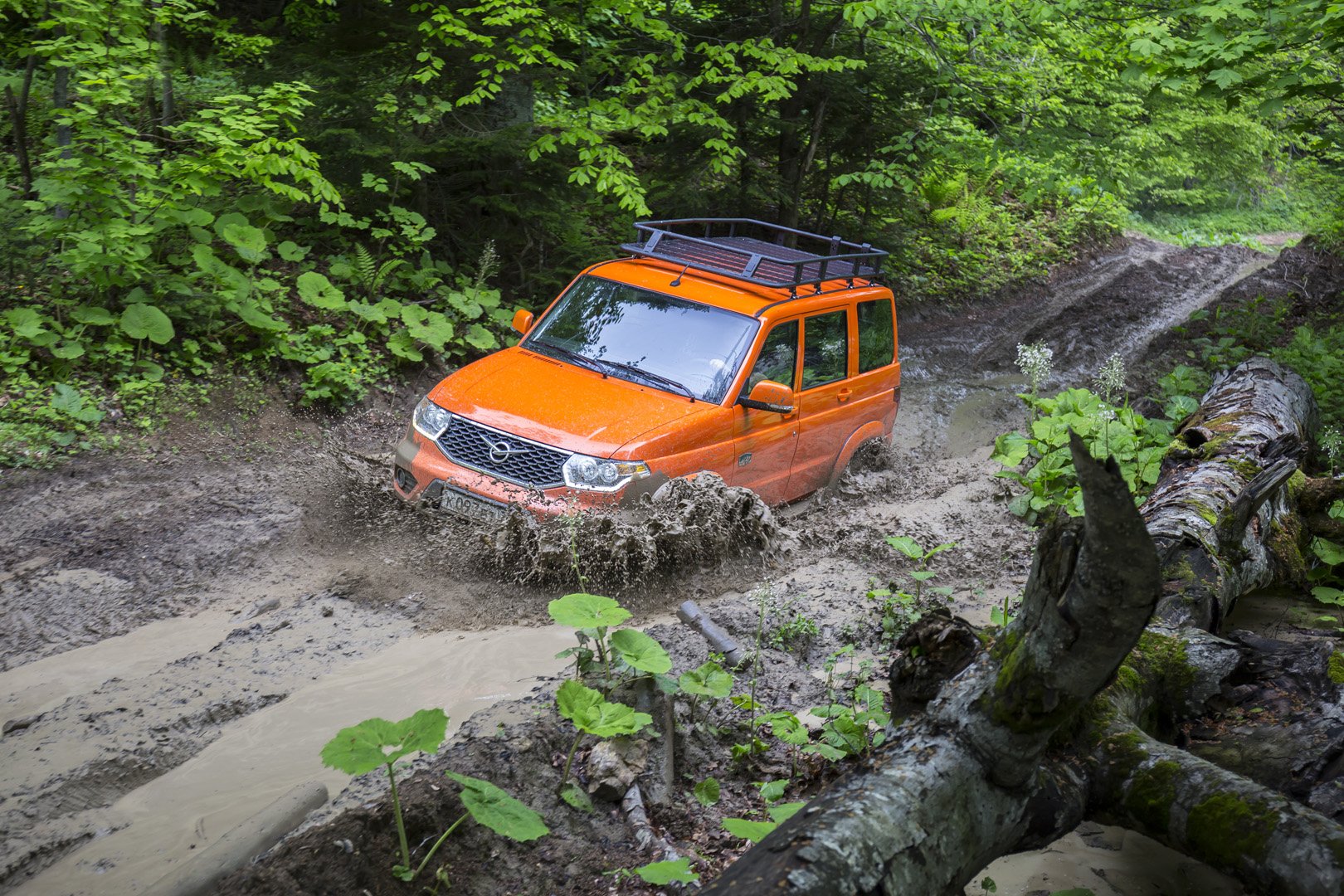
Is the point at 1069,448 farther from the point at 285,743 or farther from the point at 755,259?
the point at 285,743

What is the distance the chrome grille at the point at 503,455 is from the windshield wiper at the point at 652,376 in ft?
3.78

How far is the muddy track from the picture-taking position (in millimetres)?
3736

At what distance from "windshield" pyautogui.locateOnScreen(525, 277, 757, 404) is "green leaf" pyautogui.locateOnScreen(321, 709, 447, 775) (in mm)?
4145

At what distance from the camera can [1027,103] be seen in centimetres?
1391

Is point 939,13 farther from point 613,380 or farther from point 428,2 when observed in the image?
point 613,380

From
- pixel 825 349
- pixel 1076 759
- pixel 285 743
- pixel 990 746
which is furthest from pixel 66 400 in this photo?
pixel 1076 759

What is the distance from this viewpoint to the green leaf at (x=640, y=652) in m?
3.80

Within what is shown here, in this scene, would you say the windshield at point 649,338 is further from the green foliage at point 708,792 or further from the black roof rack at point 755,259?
the green foliage at point 708,792

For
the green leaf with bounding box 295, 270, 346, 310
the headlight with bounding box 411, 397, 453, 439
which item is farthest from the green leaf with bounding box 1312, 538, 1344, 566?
the green leaf with bounding box 295, 270, 346, 310

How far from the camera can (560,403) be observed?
664 cm

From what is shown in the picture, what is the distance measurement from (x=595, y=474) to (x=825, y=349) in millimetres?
2670

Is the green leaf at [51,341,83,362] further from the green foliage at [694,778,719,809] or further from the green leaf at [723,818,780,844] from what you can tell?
the green leaf at [723,818,780,844]

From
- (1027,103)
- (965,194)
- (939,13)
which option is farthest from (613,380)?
(965,194)

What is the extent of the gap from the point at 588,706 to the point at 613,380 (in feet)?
12.5
